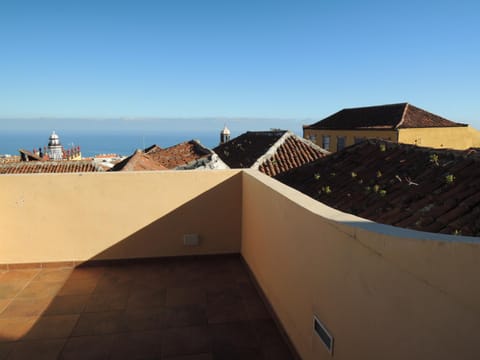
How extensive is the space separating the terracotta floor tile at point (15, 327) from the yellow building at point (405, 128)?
916 inches

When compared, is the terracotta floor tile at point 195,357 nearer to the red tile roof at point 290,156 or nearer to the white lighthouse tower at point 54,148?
the red tile roof at point 290,156

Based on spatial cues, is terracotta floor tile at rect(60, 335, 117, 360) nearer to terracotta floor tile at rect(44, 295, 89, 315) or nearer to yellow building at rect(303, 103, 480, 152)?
terracotta floor tile at rect(44, 295, 89, 315)

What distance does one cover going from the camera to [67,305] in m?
3.71

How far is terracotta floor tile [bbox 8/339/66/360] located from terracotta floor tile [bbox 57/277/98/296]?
0.91 metres

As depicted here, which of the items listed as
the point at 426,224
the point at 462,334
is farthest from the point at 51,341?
the point at 426,224

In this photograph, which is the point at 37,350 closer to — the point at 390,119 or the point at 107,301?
the point at 107,301

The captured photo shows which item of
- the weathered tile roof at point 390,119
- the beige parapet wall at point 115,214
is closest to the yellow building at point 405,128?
the weathered tile roof at point 390,119

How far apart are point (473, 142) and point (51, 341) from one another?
1196 inches

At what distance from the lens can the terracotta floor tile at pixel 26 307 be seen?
11.5 feet

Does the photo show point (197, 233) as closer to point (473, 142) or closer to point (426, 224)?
point (426, 224)

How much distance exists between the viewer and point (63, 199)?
4535 millimetres

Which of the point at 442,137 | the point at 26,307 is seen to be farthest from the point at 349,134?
the point at 26,307

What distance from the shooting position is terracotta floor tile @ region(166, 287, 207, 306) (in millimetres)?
3793

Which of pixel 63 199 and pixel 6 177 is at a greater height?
pixel 6 177
